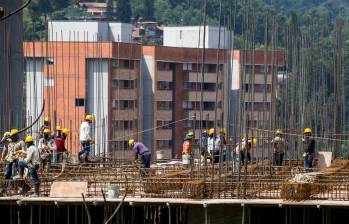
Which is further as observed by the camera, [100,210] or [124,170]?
[124,170]

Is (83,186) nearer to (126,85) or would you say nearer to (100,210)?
(100,210)

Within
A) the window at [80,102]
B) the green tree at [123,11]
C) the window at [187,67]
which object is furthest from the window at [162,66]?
the green tree at [123,11]

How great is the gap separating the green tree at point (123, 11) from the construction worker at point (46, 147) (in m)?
120

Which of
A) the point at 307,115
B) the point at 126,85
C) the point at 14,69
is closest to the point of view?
the point at 307,115

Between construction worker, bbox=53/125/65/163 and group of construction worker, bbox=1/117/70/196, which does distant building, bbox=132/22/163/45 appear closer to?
construction worker, bbox=53/125/65/163

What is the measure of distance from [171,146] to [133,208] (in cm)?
7276

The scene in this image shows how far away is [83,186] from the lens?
30906mm

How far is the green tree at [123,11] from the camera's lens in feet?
513

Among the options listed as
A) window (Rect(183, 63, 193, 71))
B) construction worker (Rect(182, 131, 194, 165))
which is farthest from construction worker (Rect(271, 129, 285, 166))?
window (Rect(183, 63, 193, 71))

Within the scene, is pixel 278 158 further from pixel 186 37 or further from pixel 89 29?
pixel 186 37

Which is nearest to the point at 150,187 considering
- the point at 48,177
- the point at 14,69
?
the point at 48,177

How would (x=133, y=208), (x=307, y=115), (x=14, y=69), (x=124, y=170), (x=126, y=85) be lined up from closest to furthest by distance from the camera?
1. (x=133, y=208)
2. (x=124, y=170)
3. (x=307, y=115)
4. (x=14, y=69)
5. (x=126, y=85)

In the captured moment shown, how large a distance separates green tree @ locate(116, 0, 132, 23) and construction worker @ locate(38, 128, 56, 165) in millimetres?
120230

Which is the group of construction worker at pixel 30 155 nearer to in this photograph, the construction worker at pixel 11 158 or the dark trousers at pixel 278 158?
the construction worker at pixel 11 158
